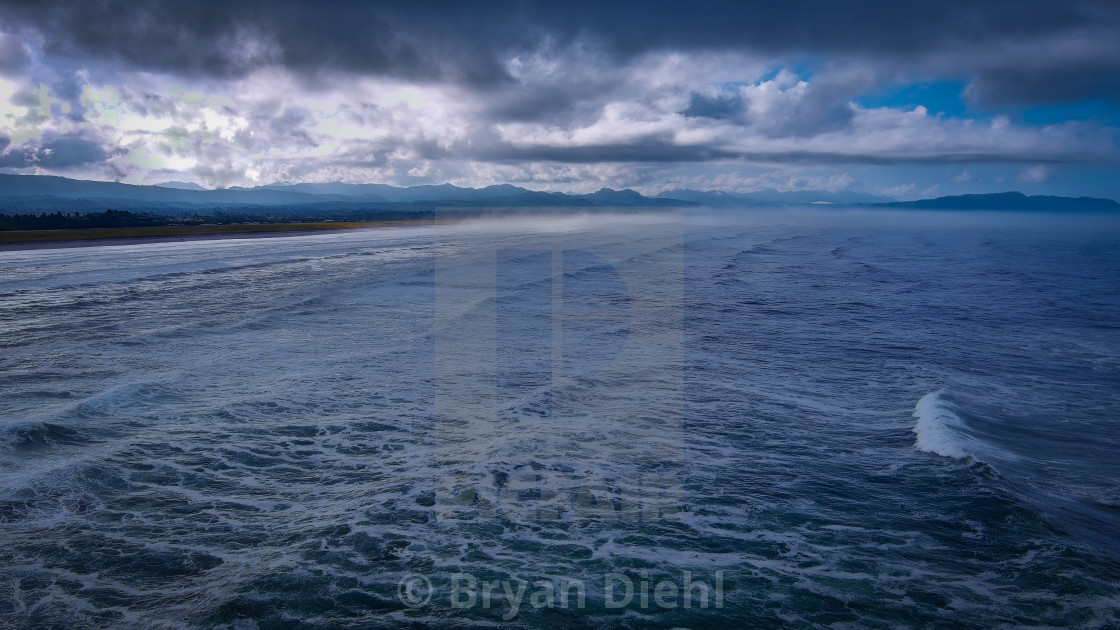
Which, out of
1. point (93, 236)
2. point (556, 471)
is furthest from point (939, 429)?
point (93, 236)

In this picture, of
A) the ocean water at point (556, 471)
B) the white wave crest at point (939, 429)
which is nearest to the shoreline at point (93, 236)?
the ocean water at point (556, 471)

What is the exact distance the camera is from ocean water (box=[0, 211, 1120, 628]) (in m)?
6.04

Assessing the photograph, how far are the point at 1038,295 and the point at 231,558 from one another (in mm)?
31489

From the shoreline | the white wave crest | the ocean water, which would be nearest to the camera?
Result: the ocean water

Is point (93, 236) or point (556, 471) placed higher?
point (93, 236)

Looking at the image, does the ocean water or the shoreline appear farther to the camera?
the shoreline

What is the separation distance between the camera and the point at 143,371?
13.4 metres

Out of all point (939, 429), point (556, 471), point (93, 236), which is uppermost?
point (93, 236)

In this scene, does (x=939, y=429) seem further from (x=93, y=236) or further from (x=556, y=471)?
(x=93, y=236)

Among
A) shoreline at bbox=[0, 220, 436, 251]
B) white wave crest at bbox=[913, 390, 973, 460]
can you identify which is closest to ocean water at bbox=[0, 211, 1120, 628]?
white wave crest at bbox=[913, 390, 973, 460]

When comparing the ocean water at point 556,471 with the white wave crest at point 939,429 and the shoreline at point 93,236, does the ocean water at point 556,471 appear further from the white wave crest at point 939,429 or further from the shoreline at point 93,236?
the shoreline at point 93,236

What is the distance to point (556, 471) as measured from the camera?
9.00 meters

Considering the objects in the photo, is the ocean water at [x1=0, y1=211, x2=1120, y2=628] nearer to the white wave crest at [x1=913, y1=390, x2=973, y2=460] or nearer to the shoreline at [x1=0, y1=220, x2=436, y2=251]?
the white wave crest at [x1=913, y1=390, x2=973, y2=460]

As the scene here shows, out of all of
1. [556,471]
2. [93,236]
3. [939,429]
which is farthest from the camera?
[93,236]
